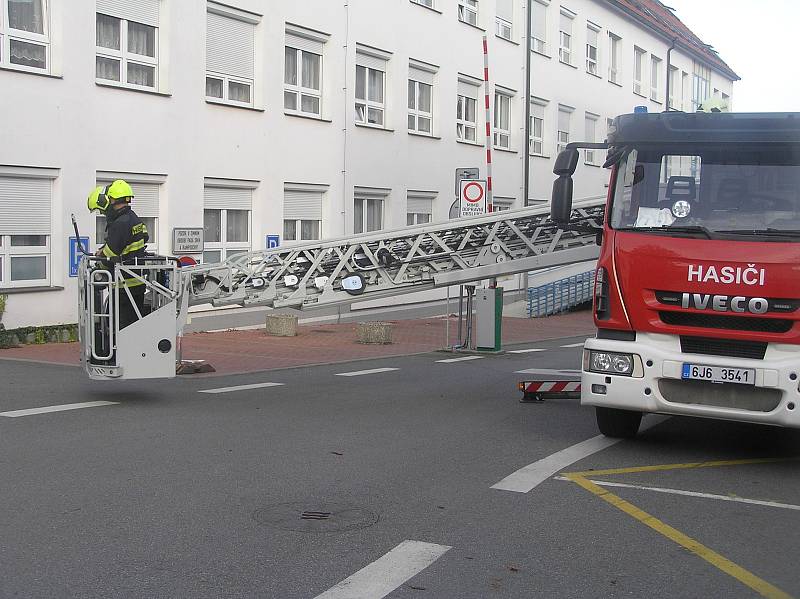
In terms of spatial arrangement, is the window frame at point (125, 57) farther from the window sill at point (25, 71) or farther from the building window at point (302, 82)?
the building window at point (302, 82)

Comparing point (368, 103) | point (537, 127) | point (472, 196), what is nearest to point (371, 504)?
point (472, 196)

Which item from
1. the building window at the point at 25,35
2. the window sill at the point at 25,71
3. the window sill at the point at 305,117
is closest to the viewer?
the window sill at the point at 25,71

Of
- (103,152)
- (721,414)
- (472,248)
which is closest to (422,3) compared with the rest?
(103,152)

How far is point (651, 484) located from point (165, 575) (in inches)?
144

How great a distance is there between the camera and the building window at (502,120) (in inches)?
1248

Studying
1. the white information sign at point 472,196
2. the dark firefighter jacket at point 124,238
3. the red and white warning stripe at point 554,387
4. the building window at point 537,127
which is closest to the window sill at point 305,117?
the white information sign at point 472,196

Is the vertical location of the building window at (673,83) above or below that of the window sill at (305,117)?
above

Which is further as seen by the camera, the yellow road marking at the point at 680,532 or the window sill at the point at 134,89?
the window sill at the point at 134,89

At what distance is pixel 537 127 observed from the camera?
34781 mm

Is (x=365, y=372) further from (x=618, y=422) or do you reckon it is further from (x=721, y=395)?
(x=721, y=395)

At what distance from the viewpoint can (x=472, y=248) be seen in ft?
40.2

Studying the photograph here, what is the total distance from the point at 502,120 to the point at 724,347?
82.2ft

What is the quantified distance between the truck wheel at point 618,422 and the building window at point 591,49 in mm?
31231

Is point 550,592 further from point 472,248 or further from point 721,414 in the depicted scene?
point 472,248
